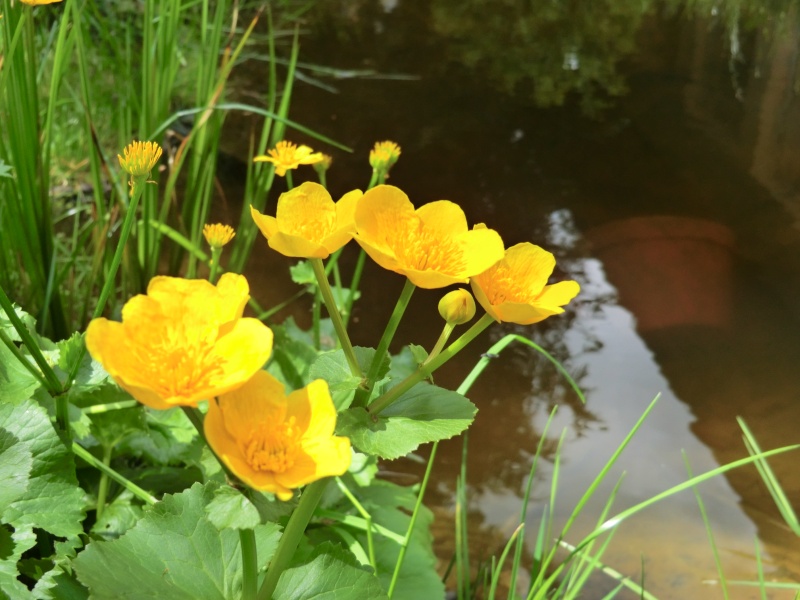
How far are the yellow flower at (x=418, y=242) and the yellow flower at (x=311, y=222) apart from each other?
2cm

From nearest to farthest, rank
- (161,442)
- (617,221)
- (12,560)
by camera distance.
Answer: (12,560)
(161,442)
(617,221)

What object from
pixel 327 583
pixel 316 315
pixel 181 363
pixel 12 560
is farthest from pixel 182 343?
Answer: pixel 316 315

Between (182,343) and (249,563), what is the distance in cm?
16

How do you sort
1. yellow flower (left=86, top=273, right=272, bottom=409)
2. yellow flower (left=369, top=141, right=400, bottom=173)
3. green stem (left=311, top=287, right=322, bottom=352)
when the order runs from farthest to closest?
1. green stem (left=311, top=287, right=322, bottom=352)
2. yellow flower (left=369, top=141, right=400, bottom=173)
3. yellow flower (left=86, top=273, right=272, bottom=409)

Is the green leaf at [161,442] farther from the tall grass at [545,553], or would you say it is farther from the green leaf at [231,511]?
the green leaf at [231,511]

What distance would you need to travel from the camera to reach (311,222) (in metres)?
0.46

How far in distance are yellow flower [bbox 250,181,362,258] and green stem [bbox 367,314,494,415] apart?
0.31ft

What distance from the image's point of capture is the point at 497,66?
2754mm

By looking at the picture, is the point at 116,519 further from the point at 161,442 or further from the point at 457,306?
the point at 457,306

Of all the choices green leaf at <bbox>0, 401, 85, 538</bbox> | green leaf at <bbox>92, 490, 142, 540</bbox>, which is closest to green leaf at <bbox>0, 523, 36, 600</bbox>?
green leaf at <bbox>0, 401, 85, 538</bbox>

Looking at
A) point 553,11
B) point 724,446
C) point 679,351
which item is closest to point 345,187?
point 679,351

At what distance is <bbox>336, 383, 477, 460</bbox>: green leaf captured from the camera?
0.42 m

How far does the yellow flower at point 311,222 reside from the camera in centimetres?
43

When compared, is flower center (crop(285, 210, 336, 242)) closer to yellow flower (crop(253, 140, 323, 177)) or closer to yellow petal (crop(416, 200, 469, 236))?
yellow petal (crop(416, 200, 469, 236))
